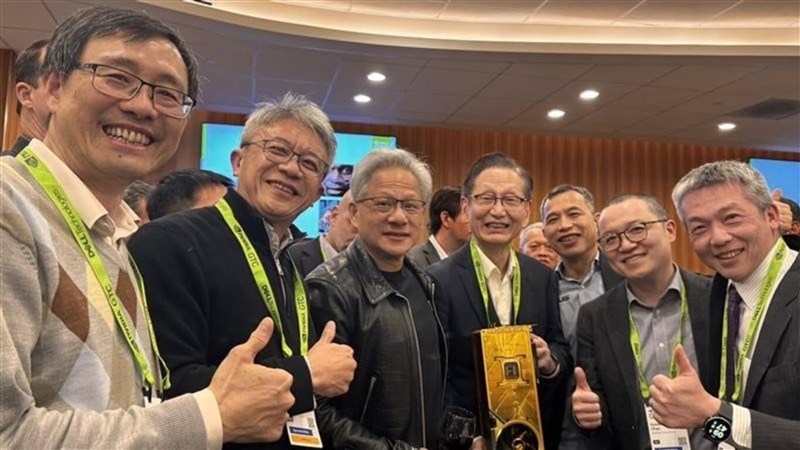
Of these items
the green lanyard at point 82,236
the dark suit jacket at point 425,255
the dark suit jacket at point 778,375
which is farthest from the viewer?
the dark suit jacket at point 425,255

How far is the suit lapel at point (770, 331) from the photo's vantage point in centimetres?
183

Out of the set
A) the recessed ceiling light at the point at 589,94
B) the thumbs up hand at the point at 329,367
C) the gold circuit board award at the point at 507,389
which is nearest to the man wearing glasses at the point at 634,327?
the gold circuit board award at the point at 507,389

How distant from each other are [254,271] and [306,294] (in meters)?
0.25

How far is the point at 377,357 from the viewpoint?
1.93 meters

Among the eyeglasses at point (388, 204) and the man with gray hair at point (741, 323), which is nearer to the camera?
the man with gray hair at point (741, 323)

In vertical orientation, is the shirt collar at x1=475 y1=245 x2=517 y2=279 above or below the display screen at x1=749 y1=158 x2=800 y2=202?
below

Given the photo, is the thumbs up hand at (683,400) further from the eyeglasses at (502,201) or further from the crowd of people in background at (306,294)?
the eyeglasses at (502,201)

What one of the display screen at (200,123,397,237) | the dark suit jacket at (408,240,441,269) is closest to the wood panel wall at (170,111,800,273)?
the display screen at (200,123,397,237)

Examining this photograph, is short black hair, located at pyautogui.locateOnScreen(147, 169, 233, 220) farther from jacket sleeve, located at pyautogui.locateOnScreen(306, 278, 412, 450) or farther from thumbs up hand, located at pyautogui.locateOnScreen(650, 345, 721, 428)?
thumbs up hand, located at pyautogui.locateOnScreen(650, 345, 721, 428)

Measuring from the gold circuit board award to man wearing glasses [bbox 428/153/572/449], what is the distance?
1.08ft

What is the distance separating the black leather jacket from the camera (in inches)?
75.2

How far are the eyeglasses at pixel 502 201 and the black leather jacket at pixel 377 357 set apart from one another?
75 cm

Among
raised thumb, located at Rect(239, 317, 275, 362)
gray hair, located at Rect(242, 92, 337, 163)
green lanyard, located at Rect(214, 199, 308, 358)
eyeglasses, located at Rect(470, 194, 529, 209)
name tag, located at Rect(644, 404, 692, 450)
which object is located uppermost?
gray hair, located at Rect(242, 92, 337, 163)

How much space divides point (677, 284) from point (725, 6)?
408 cm
